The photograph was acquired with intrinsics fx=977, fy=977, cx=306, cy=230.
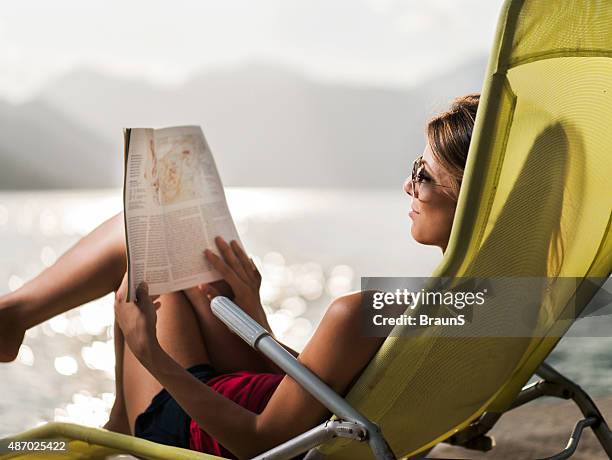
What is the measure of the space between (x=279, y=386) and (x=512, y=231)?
16.5 inches

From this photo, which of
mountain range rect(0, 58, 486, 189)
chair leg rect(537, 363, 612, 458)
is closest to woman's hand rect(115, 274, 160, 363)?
chair leg rect(537, 363, 612, 458)

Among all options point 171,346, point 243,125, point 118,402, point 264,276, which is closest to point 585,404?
point 171,346

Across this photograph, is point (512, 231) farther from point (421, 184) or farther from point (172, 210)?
point (172, 210)

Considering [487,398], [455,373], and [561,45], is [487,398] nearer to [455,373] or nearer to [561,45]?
[455,373]

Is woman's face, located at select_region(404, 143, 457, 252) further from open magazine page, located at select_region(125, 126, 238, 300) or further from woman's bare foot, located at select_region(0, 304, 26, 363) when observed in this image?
woman's bare foot, located at select_region(0, 304, 26, 363)

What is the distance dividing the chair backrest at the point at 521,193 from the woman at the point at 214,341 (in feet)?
0.26

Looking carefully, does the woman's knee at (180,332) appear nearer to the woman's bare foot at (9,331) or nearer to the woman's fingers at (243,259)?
the woman's fingers at (243,259)

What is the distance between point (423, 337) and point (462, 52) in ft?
120

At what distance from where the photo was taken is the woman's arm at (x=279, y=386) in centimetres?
140

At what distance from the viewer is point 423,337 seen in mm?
1385

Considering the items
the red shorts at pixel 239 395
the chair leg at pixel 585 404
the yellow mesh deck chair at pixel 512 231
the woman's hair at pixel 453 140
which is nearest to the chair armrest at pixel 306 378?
the yellow mesh deck chair at pixel 512 231

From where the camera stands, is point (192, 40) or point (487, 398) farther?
point (192, 40)

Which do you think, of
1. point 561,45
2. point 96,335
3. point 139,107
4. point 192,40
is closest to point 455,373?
point 561,45

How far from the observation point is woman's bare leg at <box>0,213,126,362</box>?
6.10 ft
